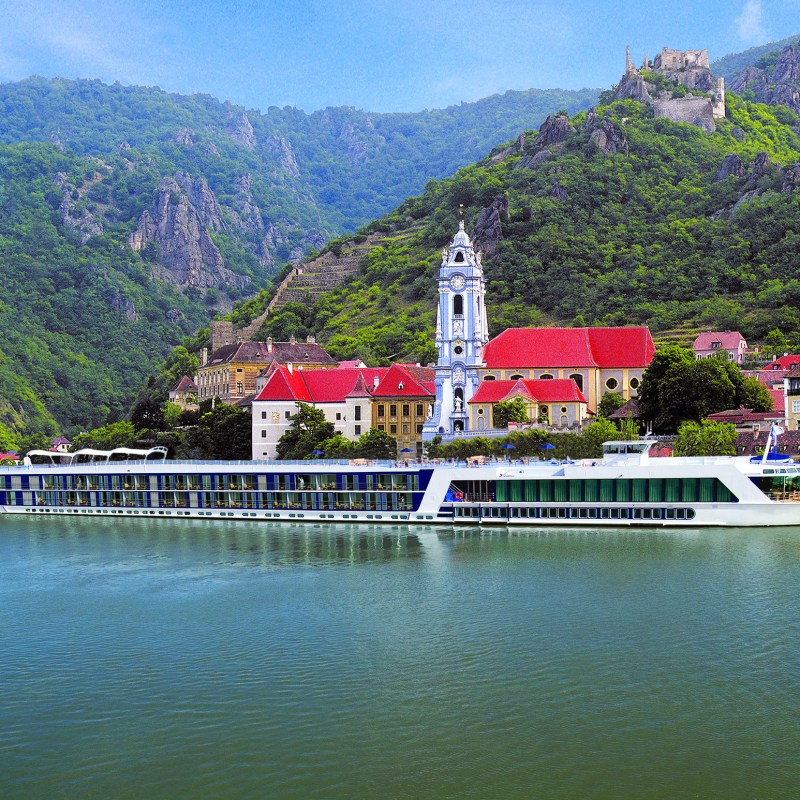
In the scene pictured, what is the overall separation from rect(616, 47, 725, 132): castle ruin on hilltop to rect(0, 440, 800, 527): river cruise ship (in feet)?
346

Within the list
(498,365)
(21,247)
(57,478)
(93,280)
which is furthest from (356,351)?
(21,247)

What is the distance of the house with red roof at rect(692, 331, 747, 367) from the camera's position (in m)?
91.4

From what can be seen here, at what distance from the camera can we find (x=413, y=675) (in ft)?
96.9

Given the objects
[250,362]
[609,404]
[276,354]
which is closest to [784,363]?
[609,404]

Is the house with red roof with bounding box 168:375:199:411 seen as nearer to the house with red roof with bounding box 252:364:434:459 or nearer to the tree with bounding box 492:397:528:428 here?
the house with red roof with bounding box 252:364:434:459

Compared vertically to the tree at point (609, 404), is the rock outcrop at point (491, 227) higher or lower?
higher

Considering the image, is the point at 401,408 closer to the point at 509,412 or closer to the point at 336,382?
the point at 336,382

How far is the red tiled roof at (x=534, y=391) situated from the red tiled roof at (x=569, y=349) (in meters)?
3.97

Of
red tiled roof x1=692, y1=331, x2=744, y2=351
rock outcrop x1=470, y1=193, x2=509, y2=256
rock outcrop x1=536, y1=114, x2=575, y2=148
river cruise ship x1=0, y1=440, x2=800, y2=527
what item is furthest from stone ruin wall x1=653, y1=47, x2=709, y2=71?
river cruise ship x1=0, y1=440, x2=800, y2=527

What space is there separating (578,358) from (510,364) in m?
5.17

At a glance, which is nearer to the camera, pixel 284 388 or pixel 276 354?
pixel 284 388

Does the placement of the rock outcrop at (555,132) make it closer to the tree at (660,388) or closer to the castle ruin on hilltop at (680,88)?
the castle ruin on hilltop at (680,88)

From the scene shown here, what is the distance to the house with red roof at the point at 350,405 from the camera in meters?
81.2

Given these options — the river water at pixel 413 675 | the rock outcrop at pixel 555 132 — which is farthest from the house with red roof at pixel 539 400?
the rock outcrop at pixel 555 132
